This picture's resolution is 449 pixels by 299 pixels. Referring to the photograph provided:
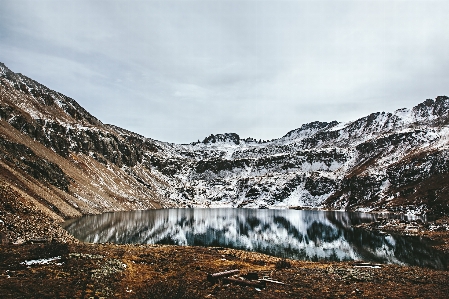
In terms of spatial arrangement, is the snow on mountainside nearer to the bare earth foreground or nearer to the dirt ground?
the bare earth foreground

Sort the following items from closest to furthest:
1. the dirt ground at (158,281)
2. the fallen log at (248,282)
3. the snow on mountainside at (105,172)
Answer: the dirt ground at (158,281) < the fallen log at (248,282) < the snow on mountainside at (105,172)

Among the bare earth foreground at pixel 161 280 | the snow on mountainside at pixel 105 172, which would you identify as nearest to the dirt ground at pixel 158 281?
the bare earth foreground at pixel 161 280

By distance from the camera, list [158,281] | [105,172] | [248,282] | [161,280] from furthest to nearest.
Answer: [105,172] < [161,280] < [158,281] < [248,282]

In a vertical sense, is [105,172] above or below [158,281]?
above

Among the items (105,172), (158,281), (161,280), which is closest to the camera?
(158,281)

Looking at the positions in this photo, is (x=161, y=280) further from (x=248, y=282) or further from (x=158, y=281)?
(x=248, y=282)

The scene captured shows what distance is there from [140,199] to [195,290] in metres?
132

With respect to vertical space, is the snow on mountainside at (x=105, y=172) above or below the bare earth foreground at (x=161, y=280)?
above

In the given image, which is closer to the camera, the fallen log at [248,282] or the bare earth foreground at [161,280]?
the bare earth foreground at [161,280]

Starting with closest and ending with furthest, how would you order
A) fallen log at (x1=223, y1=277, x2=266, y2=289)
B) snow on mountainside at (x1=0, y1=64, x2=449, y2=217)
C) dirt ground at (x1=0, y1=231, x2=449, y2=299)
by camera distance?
dirt ground at (x1=0, y1=231, x2=449, y2=299), fallen log at (x1=223, y1=277, x2=266, y2=289), snow on mountainside at (x1=0, y1=64, x2=449, y2=217)

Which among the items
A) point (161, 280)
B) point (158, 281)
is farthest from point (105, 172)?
point (158, 281)

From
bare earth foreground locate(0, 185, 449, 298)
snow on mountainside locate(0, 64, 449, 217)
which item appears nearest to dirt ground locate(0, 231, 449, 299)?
bare earth foreground locate(0, 185, 449, 298)

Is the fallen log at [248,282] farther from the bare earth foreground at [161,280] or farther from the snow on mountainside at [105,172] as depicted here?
the snow on mountainside at [105,172]

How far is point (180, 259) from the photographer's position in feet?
93.1
